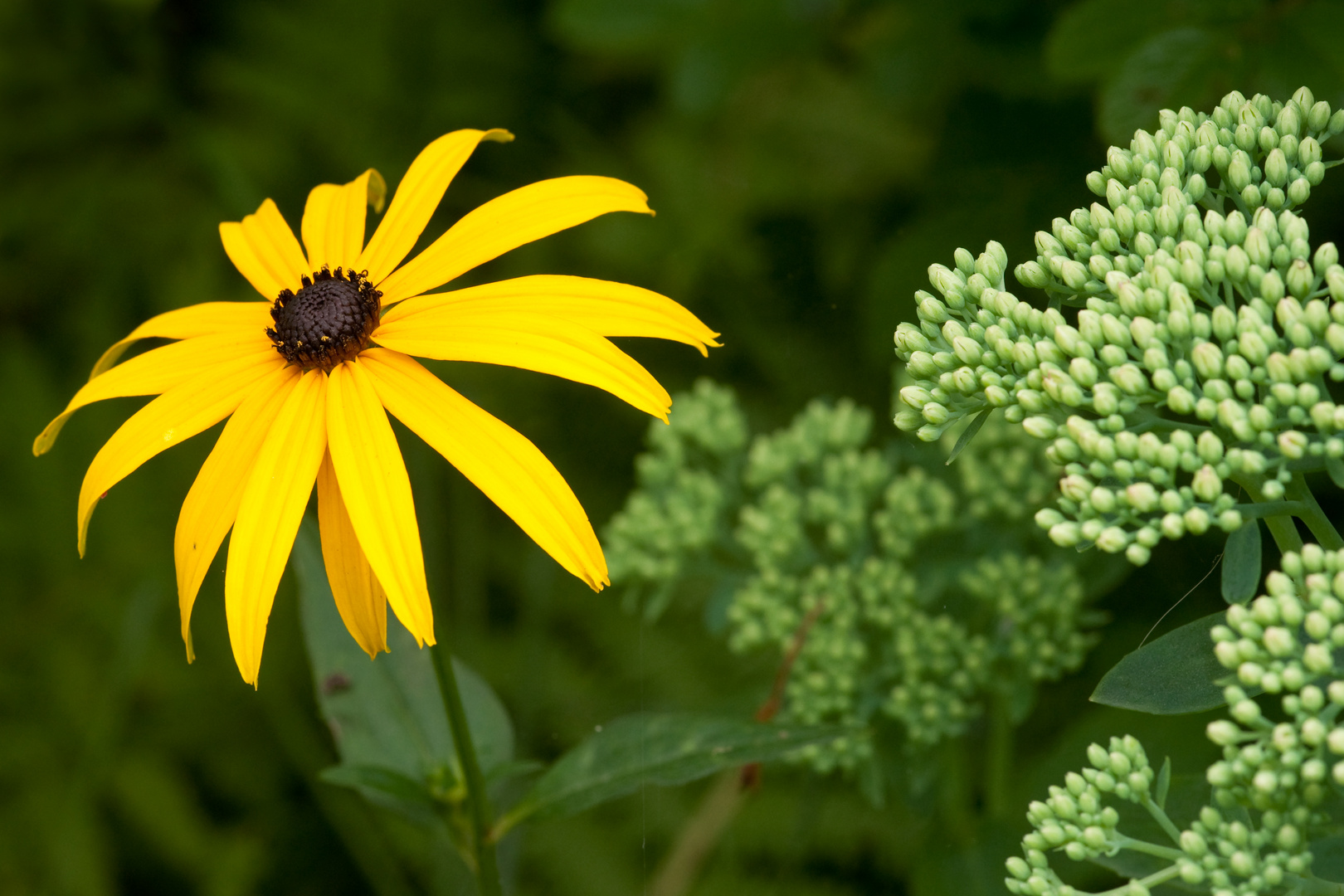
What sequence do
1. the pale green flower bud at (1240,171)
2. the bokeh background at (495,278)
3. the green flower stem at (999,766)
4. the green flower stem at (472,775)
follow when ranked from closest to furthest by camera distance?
the pale green flower bud at (1240,171)
the green flower stem at (472,775)
the green flower stem at (999,766)
the bokeh background at (495,278)

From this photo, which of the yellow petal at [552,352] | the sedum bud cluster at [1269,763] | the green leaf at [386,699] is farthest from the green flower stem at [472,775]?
the sedum bud cluster at [1269,763]

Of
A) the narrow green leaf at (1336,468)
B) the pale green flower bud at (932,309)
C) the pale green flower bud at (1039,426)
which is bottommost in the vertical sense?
the narrow green leaf at (1336,468)

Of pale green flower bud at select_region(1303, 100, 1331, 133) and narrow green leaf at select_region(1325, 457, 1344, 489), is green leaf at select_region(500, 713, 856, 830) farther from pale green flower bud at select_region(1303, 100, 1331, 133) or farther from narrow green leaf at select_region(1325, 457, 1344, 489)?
pale green flower bud at select_region(1303, 100, 1331, 133)

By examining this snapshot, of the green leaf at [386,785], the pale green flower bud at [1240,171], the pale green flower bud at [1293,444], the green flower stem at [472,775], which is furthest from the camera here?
the green leaf at [386,785]

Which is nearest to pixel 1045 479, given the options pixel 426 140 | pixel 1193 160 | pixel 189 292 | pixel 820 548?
pixel 820 548

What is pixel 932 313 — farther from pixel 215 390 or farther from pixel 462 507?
pixel 462 507

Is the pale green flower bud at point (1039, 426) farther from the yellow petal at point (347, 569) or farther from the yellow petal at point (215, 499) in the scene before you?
the yellow petal at point (215, 499)

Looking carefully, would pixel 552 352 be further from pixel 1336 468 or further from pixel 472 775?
pixel 1336 468
